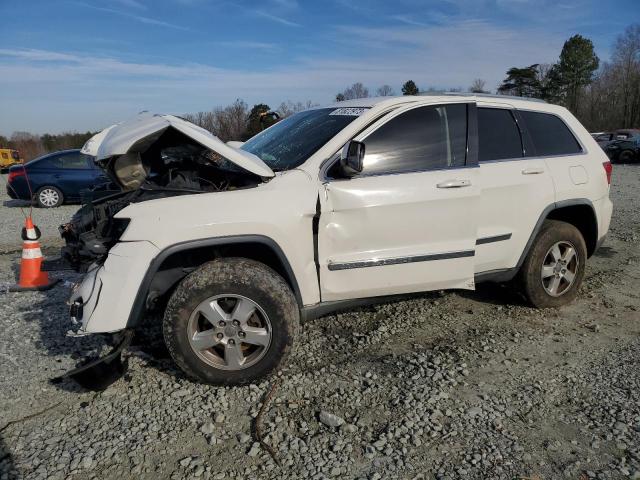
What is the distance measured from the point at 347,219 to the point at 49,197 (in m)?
11.2

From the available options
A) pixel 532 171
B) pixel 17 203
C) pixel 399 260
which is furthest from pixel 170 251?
pixel 17 203

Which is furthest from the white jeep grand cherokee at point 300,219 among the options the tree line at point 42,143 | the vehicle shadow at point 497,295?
the tree line at point 42,143

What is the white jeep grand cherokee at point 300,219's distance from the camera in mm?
2953

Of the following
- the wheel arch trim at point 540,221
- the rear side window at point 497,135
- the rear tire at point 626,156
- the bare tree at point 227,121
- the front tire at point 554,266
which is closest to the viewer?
the rear side window at point 497,135

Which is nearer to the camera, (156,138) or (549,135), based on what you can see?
(156,138)

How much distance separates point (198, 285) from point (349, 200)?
3.76ft

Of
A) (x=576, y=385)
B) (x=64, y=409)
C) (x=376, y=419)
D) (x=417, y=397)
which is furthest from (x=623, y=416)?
(x=64, y=409)

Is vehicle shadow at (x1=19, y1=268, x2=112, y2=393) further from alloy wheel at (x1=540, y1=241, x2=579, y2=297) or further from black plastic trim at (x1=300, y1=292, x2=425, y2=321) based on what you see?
alloy wheel at (x1=540, y1=241, x2=579, y2=297)

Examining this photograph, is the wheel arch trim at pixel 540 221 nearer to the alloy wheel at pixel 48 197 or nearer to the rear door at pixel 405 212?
the rear door at pixel 405 212

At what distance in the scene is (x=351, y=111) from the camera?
11.9 ft

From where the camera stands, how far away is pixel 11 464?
2.47m

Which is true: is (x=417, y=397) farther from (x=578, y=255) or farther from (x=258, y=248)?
(x=578, y=255)

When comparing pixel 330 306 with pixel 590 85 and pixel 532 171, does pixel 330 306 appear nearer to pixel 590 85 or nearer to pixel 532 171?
pixel 532 171

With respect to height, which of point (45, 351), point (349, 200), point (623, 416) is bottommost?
point (623, 416)
